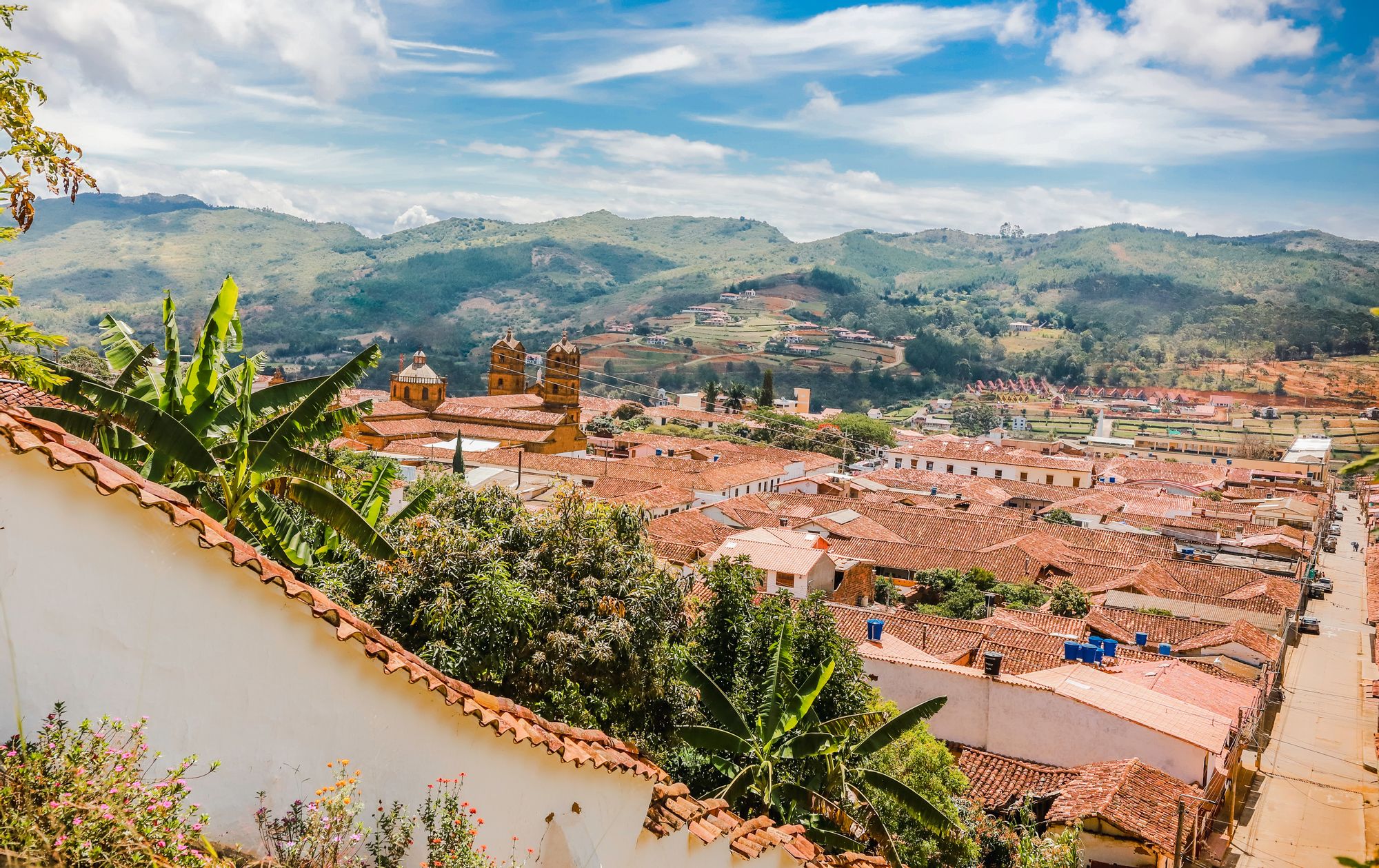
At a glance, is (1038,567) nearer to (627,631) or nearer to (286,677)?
(627,631)

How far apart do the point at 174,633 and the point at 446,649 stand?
4241mm

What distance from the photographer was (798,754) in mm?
9758

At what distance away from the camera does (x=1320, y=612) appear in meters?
40.8

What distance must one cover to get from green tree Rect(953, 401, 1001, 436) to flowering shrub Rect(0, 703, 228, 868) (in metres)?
113

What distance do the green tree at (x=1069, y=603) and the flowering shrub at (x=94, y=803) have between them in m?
27.5

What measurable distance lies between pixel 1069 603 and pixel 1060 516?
22.7m

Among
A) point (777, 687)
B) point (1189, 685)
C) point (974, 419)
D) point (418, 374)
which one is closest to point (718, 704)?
point (777, 687)

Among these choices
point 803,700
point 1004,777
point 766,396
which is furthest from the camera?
point 766,396

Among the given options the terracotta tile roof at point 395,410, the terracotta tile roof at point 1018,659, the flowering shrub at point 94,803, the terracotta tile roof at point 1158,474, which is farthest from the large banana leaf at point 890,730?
the terracotta tile roof at point 1158,474

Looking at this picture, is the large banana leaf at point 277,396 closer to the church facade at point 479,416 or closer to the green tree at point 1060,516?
the church facade at point 479,416

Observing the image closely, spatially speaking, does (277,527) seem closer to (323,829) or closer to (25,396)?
(25,396)

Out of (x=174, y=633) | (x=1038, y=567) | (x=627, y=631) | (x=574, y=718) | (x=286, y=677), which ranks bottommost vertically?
(x=1038, y=567)

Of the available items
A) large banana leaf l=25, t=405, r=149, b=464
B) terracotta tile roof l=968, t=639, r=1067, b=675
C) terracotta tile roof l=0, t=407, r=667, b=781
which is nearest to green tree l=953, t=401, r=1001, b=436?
terracotta tile roof l=968, t=639, r=1067, b=675

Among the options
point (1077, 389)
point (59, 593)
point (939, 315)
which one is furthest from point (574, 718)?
point (939, 315)
